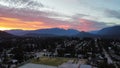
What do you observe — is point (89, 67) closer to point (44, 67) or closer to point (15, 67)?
point (44, 67)

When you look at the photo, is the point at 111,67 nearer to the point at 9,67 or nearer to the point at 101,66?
the point at 101,66

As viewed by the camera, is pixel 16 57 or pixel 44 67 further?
pixel 16 57

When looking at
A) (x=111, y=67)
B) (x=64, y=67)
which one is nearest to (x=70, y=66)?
(x=64, y=67)

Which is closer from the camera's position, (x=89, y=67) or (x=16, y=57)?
(x=89, y=67)

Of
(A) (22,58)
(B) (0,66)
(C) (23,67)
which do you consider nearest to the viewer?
(C) (23,67)

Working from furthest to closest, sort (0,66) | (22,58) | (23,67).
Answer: (22,58), (0,66), (23,67)

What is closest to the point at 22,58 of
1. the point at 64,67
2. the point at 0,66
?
the point at 0,66

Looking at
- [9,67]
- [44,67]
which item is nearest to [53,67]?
[44,67]
